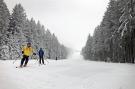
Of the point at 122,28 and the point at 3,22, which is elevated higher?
the point at 3,22

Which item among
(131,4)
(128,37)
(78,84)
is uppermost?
(131,4)

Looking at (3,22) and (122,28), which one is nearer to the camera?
(122,28)

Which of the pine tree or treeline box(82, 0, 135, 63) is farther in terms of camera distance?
the pine tree

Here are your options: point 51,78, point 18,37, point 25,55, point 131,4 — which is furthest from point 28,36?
point 51,78

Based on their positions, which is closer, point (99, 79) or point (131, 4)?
point (99, 79)

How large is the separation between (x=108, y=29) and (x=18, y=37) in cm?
2529

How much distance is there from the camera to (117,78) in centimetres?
1310

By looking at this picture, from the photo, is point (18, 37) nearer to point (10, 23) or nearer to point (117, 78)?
point (10, 23)

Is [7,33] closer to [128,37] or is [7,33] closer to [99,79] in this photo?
[128,37]

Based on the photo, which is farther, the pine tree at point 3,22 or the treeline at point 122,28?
the pine tree at point 3,22

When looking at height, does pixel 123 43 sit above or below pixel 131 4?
below

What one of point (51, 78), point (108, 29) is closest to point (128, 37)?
point (108, 29)

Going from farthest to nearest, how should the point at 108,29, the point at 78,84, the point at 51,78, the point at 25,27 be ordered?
1. the point at 25,27
2. the point at 108,29
3. the point at 51,78
4. the point at 78,84

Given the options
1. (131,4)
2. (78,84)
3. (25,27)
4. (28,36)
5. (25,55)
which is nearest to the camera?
(78,84)
